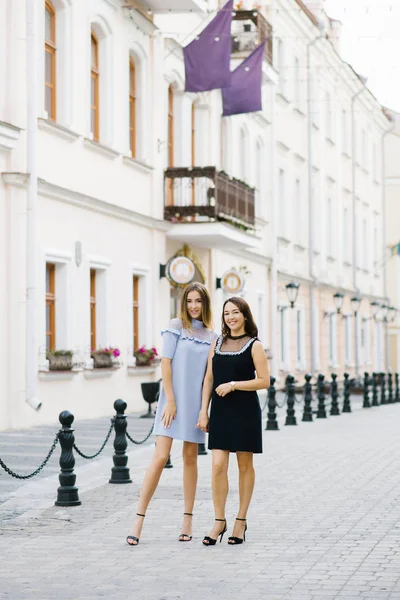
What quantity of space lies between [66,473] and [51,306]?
35.4 feet

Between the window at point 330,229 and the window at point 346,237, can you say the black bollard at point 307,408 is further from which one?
the window at point 346,237

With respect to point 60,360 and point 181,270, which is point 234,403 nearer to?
point 60,360

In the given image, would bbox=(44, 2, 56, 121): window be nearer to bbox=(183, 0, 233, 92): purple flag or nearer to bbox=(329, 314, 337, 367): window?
bbox=(183, 0, 233, 92): purple flag

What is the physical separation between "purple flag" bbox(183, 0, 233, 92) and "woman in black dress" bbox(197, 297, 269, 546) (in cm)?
1662

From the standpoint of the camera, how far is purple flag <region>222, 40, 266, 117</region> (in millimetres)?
26531

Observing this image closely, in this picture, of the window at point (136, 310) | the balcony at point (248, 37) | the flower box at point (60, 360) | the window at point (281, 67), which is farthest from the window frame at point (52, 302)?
the window at point (281, 67)

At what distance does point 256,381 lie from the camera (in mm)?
8773

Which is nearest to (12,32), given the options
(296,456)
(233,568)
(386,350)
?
(296,456)

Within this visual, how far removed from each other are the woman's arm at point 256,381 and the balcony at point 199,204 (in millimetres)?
18116

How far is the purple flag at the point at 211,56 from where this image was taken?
24.7 meters

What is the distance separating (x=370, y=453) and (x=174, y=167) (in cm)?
1188

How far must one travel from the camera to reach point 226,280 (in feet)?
94.4

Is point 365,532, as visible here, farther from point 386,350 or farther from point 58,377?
point 386,350

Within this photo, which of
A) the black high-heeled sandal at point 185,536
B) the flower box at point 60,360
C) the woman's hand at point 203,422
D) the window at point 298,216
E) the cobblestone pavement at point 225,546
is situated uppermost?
the window at point 298,216
